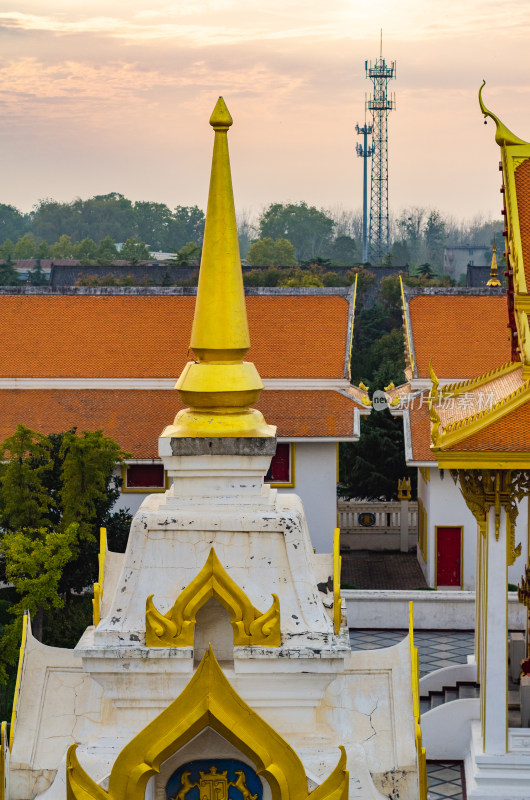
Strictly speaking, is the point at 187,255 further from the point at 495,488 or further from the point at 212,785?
the point at 212,785

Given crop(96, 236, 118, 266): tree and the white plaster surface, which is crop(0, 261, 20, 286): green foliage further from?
the white plaster surface

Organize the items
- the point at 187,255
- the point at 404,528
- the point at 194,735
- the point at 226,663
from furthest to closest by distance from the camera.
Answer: the point at 187,255 → the point at 404,528 → the point at 226,663 → the point at 194,735

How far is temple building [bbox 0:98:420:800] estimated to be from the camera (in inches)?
309

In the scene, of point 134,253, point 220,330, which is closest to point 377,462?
point 220,330

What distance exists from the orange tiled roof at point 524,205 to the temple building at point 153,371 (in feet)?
40.7

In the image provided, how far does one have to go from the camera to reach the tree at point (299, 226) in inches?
4747

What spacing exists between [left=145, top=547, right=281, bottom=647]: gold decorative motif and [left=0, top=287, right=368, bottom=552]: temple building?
18815mm

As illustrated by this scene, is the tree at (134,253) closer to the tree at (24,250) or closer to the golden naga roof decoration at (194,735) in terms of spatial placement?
the tree at (24,250)

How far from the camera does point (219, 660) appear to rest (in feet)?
28.0

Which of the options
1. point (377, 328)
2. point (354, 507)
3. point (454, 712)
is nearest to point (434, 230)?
point (377, 328)

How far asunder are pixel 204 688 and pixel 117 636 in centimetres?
76

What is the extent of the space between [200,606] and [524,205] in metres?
9.10

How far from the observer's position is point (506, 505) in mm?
14227

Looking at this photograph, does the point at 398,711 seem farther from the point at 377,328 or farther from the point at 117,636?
the point at 377,328
